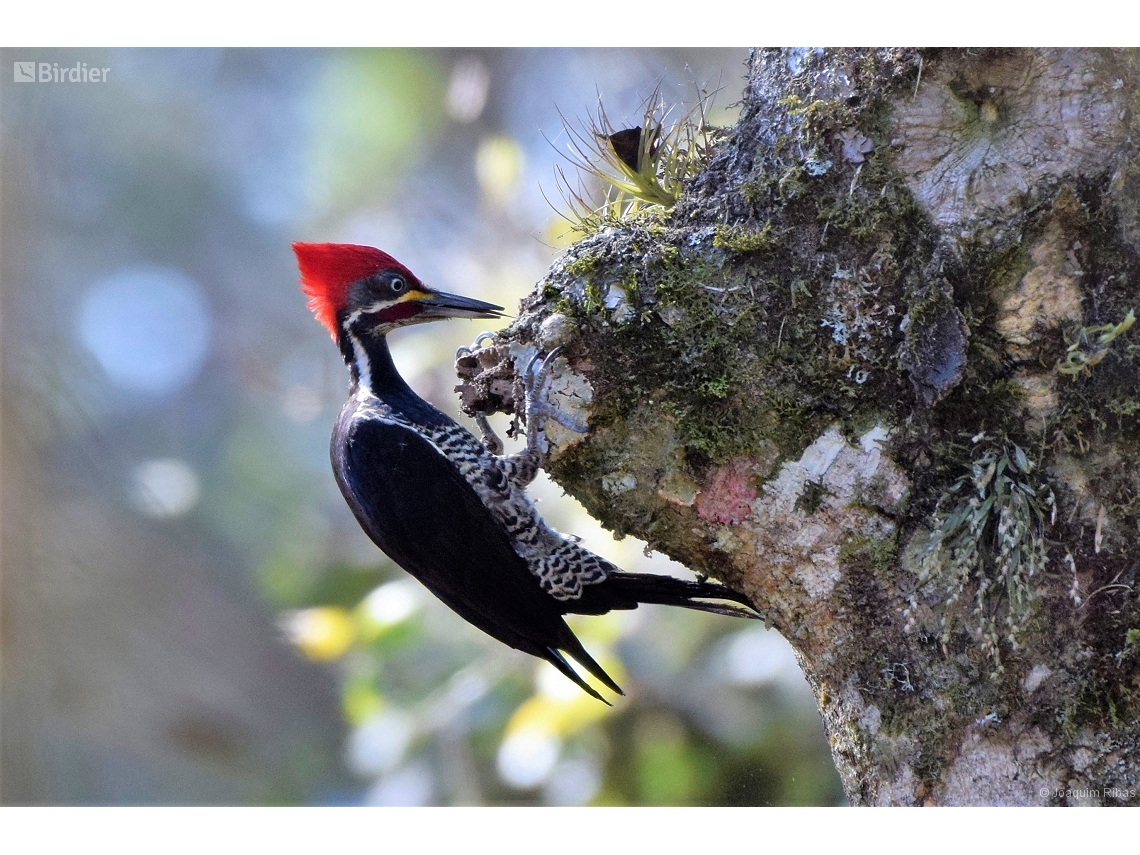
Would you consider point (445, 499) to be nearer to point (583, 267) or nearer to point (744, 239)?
point (583, 267)

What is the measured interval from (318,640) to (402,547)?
1231 millimetres

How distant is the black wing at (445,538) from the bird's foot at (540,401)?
707 millimetres

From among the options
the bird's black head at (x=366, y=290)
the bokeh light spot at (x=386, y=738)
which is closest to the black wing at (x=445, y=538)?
the bird's black head at (x=366, y=290)

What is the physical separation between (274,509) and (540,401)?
4666 millimetres

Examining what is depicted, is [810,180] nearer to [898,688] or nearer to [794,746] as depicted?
[898,688]

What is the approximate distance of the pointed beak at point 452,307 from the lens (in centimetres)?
320

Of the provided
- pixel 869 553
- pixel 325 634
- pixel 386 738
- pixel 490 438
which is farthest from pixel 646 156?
pixel 386 738

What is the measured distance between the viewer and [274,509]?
22.0 feet

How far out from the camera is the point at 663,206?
9.00 ft

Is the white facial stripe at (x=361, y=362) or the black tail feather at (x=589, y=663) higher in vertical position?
the white facial stripe at (x=361, y=362)

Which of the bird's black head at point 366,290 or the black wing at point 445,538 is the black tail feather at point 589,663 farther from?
the bird's black head at point 366,290

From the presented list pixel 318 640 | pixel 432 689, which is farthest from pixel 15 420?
pixel 432 689

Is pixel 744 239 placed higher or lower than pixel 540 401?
higher

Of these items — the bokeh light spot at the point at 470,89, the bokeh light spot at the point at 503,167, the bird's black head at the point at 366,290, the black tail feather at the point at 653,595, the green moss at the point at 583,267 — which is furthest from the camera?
the bokeh light spot at the point at 470,89
